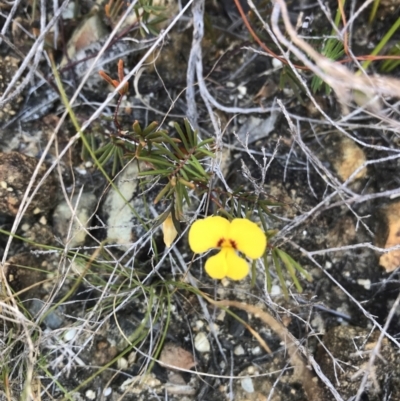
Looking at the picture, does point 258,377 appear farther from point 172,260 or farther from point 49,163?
point 49,163

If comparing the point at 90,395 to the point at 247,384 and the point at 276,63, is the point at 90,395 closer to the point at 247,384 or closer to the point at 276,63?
the point at 247,384

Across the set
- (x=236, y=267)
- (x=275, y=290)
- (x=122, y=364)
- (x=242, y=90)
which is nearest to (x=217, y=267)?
(x=236, y=267)

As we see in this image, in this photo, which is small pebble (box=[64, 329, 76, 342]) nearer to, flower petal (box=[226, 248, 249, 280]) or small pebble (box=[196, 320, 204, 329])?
small pebble (box=[196, 320, 204, 329])

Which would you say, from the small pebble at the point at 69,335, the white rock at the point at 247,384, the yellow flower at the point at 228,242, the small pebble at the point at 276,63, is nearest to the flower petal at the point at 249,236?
the yellow flower at the point at 228,242

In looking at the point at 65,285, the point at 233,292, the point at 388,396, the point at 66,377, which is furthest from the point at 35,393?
the point at 388,396

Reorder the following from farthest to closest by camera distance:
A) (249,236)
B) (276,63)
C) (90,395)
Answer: (276,63)
(90,395)
(249,236)
